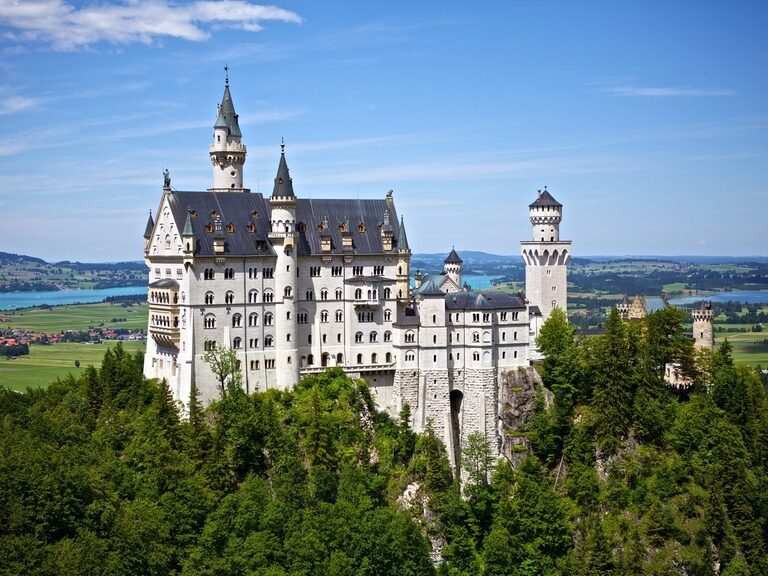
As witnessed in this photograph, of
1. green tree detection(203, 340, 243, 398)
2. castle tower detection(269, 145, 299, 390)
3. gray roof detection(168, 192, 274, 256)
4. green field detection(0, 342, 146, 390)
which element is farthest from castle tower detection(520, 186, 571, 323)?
green field detection(0, 342, 146, 390)

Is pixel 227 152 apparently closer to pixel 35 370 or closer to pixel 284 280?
pixel 284 280

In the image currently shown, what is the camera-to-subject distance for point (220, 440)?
283 feet

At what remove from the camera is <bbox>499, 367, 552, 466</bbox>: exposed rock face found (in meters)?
95.4

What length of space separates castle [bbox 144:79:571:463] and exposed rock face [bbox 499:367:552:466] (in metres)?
0.92

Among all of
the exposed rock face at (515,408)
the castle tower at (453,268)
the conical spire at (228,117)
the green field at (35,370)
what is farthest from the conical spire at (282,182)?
the green field at (35,370)

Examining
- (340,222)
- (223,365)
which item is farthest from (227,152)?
(223,365)

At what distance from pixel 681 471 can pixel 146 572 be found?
4613 centimetres

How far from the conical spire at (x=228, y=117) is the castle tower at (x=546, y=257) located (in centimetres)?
3247

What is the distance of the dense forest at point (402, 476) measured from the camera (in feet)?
250

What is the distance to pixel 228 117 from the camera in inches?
4048

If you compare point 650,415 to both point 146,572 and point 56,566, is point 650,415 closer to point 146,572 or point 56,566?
point 146,572

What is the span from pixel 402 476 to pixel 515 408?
43.2 feet

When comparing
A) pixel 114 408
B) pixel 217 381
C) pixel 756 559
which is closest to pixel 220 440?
pixel 217 381

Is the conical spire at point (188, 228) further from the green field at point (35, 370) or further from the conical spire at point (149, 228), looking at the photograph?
the green field at point (35, 370)
